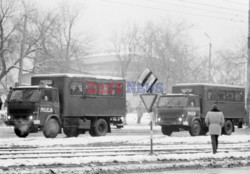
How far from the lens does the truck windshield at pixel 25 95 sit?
28.5m

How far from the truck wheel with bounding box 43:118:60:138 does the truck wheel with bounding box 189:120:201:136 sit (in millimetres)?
8134

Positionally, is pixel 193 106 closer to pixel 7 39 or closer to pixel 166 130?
pixel 166 130

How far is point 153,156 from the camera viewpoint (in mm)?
18062

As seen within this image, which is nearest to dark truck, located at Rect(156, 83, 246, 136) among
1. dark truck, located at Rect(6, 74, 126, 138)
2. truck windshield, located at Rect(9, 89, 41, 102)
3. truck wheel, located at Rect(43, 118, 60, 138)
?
dark truck, located at Rect(6, 74, 126, 138)

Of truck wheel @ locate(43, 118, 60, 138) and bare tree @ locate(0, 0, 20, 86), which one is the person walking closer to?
truck wheel @ locate(43, 118, 60, 138)

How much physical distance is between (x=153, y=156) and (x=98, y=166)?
3.09 metres

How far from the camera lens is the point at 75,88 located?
30156 mm

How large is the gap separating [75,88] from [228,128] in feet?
36.5

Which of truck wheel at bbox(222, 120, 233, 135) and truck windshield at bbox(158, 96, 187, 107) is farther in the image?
truck wheel at bbox(222, 120, 233, 135)

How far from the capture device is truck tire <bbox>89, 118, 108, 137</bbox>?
3123 centimetres

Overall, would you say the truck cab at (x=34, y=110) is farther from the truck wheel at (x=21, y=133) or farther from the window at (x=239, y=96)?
the window at (x=239, y=96)

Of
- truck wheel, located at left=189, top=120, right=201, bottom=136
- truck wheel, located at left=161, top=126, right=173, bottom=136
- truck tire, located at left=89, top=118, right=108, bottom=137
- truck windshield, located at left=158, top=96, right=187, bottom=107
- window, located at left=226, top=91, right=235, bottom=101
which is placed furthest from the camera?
window, located at left=226, top=91, right=235, bottom=101

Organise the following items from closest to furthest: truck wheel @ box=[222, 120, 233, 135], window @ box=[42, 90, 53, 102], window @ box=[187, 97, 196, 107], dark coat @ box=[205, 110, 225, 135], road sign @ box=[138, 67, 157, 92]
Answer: road sign @ box=[138, 67, 157, 92] → dark coat @ box=[205, 110, 225, 135] → window @ box=[42, 90, 53, 102] → window @ box=[187, 97, 196, 107] → truck wheel @ box=[222, 120, 233, 135]

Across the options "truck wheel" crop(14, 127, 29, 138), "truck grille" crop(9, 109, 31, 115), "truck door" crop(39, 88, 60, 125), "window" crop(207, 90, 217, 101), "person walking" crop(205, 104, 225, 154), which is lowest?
"truck wheel" crop(14, 127, 29, 138)
